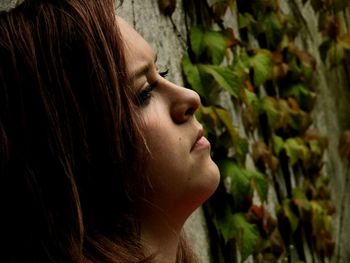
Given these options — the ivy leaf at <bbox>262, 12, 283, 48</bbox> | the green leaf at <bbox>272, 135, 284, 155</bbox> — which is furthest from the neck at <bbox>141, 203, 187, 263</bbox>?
the ivy leaf at <bbox>262, 12, 283, 48</bbox>

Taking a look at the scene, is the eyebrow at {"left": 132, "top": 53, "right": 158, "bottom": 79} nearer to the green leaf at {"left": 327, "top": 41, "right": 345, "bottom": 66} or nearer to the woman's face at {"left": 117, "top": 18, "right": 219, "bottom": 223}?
the woman's face at {"left": 117, "top": 18, "right": 219, "bottom": 223}

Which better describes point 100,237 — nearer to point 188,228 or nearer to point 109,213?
point 109,213

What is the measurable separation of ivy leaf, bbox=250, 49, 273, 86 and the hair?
1.44m

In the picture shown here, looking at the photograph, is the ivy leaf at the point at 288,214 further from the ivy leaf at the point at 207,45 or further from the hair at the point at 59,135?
the hair at the point at 59,135

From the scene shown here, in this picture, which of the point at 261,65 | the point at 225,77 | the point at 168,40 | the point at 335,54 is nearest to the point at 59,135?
the point at 168,40

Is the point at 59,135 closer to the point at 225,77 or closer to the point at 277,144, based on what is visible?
the point at 225,77

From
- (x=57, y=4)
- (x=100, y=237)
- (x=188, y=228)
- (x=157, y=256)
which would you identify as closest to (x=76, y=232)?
(x=100, y=237)

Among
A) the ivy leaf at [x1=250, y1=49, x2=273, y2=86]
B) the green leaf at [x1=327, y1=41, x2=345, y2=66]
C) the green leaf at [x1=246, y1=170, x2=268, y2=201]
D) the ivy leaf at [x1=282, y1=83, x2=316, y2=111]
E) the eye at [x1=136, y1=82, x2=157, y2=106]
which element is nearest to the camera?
the eye at [x1=136, y1=82, x2=157, y2=106]

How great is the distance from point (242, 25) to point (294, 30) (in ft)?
1.35

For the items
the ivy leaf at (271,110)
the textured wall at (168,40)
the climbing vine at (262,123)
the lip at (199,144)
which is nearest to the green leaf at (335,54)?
the climbing vine at (262,123)

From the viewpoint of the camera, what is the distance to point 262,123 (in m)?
2.91

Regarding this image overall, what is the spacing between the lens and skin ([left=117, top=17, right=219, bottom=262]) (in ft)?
4.70

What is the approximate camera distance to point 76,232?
1327mm

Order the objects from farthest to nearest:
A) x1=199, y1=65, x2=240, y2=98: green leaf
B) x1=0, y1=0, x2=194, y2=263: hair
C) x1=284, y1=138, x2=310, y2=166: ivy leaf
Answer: x1=284, y1=138, x2=310, y2=166: ivy leaf
x1=199, y1=65, x2=240, y2=98: green leaf
x1=0, y1=0, x2=194, y2=263: hair
